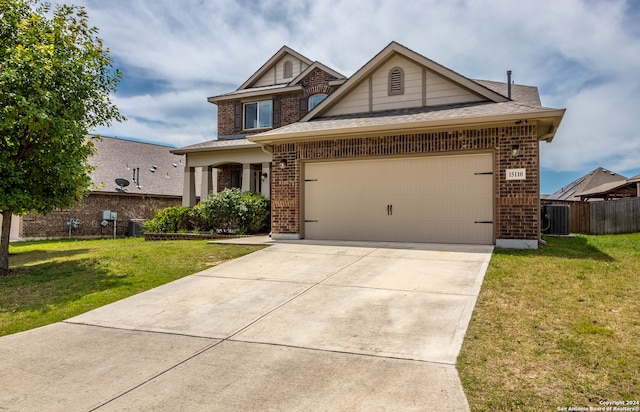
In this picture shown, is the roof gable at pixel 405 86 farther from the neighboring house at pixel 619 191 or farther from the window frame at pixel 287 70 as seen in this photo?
the neighboring house at pixel 619 191

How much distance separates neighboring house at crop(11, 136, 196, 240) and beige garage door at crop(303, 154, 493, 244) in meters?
11.9

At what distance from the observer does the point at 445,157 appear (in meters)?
10.2

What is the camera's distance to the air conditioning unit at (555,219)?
14516 millimetres

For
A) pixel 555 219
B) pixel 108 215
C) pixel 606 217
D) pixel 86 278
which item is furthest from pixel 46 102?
pixel 606 217

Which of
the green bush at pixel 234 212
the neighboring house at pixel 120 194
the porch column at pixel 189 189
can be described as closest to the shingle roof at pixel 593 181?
the green bush at pixel 234 212

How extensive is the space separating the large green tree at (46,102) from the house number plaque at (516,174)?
9.22 meters

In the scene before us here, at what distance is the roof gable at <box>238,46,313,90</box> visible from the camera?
2048 cm

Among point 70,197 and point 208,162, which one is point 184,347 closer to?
point 70,197

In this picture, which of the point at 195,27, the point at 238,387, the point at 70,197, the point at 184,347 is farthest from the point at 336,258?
the point at 195,27

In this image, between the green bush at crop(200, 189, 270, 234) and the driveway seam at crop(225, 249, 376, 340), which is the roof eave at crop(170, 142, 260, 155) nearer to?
the green bush at crop(200, 189, 270, 234)

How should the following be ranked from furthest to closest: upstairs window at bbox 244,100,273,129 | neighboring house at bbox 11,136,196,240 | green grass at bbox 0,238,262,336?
upstairs window at bbox 244,100,273,129 → neighboring house at bbox 11,136,196,240 → green grass at bbox 0,238,262,336

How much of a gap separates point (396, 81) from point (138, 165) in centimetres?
1715

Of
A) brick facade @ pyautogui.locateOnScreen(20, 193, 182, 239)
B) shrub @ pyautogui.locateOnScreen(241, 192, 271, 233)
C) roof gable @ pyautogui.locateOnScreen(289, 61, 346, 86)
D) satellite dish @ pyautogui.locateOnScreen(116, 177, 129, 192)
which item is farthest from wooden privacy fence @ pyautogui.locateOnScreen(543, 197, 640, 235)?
satellite dish @ pyautogui.locateOnScreen(116, 177, 129, 192)

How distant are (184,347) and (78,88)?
712 cm
